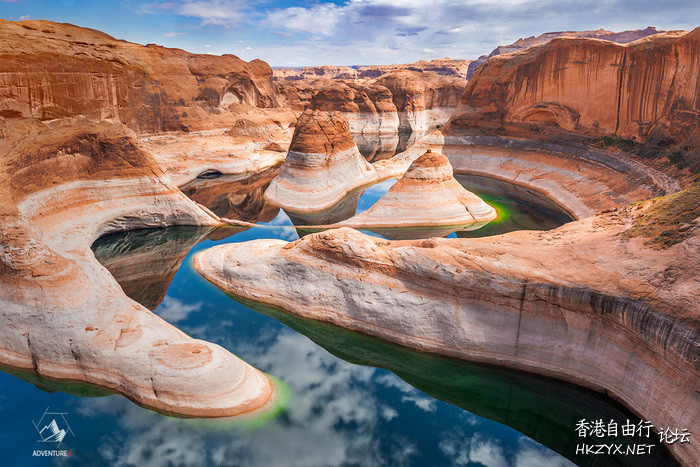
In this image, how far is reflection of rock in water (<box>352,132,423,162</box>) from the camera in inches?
1517

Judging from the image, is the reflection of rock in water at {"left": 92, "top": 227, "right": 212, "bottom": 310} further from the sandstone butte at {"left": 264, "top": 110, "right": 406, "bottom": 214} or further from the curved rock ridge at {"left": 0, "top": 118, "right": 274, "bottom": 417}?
the sandstone butte at {"left": 264, "top": 110, "right": 406, "bottom": 214}

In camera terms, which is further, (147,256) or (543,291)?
(147,256)

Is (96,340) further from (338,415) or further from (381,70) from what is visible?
(381,70)

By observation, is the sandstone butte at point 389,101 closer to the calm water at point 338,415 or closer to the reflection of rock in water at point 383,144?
the reflection of rock in water at point 383,144

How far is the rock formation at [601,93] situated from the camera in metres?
19.8

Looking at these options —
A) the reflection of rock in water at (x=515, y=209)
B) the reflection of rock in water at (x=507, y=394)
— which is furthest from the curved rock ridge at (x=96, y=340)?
the reflection of rock in water at (x=515, y=209)

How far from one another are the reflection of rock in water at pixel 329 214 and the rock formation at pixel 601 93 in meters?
15.4

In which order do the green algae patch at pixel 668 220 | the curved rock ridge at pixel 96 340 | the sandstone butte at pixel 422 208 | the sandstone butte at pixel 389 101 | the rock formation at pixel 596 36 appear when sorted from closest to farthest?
1. the curved rock ridge at pixel 96 340
2. the green algae patch at pixel 668 220
3. the sandstone butte at pixel 422 208
4. the sandstone butte at pixel 389 101
5. the rock formation at pixel 596 36

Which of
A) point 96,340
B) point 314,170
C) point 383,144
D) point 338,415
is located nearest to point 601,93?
point 314,170

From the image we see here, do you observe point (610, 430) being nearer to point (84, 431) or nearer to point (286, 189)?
point (84, 431)

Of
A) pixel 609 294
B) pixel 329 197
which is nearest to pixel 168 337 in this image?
pixel 609 294

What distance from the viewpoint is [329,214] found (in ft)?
69.5

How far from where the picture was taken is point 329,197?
885 inches

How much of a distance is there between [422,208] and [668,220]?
10698mm
